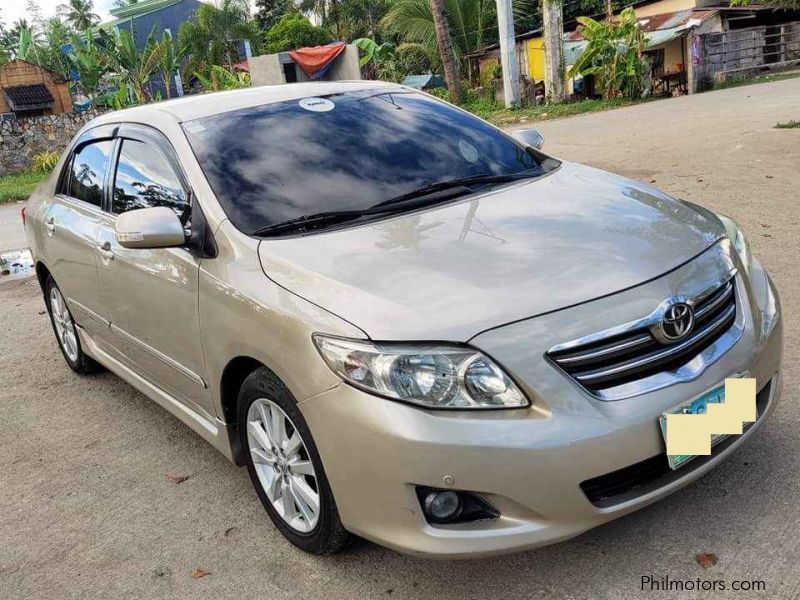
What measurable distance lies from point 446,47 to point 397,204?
2059 cm

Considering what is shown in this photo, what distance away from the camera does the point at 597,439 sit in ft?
7.24

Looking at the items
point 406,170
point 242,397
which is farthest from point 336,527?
point 406,170

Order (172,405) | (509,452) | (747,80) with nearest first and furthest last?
(509,452) < (172,405) < (747,80)

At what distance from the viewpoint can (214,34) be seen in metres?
42.7

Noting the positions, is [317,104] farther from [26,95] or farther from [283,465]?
[26,95]

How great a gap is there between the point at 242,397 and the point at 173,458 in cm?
115

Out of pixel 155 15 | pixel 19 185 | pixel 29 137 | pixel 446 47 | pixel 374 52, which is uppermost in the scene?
pixel 155 15

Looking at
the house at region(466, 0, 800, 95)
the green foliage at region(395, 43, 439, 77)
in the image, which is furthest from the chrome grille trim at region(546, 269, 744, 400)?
the green foliage at region(395, 43, 439, 77)

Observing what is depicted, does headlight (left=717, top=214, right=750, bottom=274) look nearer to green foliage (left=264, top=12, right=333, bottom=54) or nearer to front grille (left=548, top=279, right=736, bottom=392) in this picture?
front grille (left=548, top=279, right=736, bottom=392)

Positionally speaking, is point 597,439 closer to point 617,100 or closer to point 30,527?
point 30,527

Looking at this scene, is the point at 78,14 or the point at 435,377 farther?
the point at 78,14

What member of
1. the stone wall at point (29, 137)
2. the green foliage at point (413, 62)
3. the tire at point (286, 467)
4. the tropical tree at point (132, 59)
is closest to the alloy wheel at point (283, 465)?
the tire at point (286, 467)

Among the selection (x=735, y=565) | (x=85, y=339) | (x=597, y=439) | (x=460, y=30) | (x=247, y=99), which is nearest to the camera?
(x=597, y=439)

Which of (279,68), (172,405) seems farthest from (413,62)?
(172,405)
